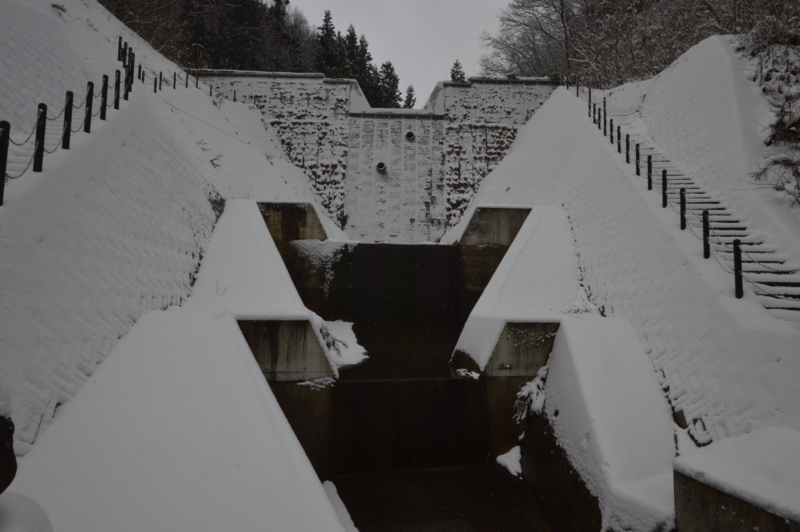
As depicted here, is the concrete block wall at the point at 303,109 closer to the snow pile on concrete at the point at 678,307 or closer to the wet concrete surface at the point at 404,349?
the wet concrete surface at the point at 404,349

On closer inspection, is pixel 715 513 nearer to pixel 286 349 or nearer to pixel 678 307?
pixel 678 307

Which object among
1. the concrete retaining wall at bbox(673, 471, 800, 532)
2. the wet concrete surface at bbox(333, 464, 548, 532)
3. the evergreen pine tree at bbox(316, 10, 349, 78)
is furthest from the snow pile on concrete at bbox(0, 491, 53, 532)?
the evergreen pine tree at bbox(316, 10, 349, 78)

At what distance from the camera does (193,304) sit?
553 centimetres

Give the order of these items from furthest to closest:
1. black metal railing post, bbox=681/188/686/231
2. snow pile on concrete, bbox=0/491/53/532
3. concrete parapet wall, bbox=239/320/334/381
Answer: black metal railing post, bbox=681/188/686/231 < concrete parapet wall, bbox=239/320/334/381 < snow pile on concrete, bbox=0/491/53/532

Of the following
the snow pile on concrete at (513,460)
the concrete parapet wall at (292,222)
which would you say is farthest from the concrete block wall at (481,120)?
the snow pile on concrete at (513,460)

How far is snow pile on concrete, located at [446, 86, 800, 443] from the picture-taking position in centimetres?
379

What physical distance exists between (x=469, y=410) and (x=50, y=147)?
5.60m

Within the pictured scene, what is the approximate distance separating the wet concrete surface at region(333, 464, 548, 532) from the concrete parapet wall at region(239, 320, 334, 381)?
4.21 feet

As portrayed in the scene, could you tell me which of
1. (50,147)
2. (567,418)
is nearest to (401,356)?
(567,418)

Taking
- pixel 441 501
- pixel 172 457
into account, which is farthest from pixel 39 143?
pixel 441 501

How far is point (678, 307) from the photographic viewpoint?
5.02 metres

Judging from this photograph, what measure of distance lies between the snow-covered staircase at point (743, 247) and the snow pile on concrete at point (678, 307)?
18 centimetres

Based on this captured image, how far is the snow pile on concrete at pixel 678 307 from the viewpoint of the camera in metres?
3.79

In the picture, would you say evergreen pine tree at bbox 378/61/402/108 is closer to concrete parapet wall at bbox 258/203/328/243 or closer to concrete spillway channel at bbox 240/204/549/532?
concrete parapet wall at bbox 258/203/328/243
